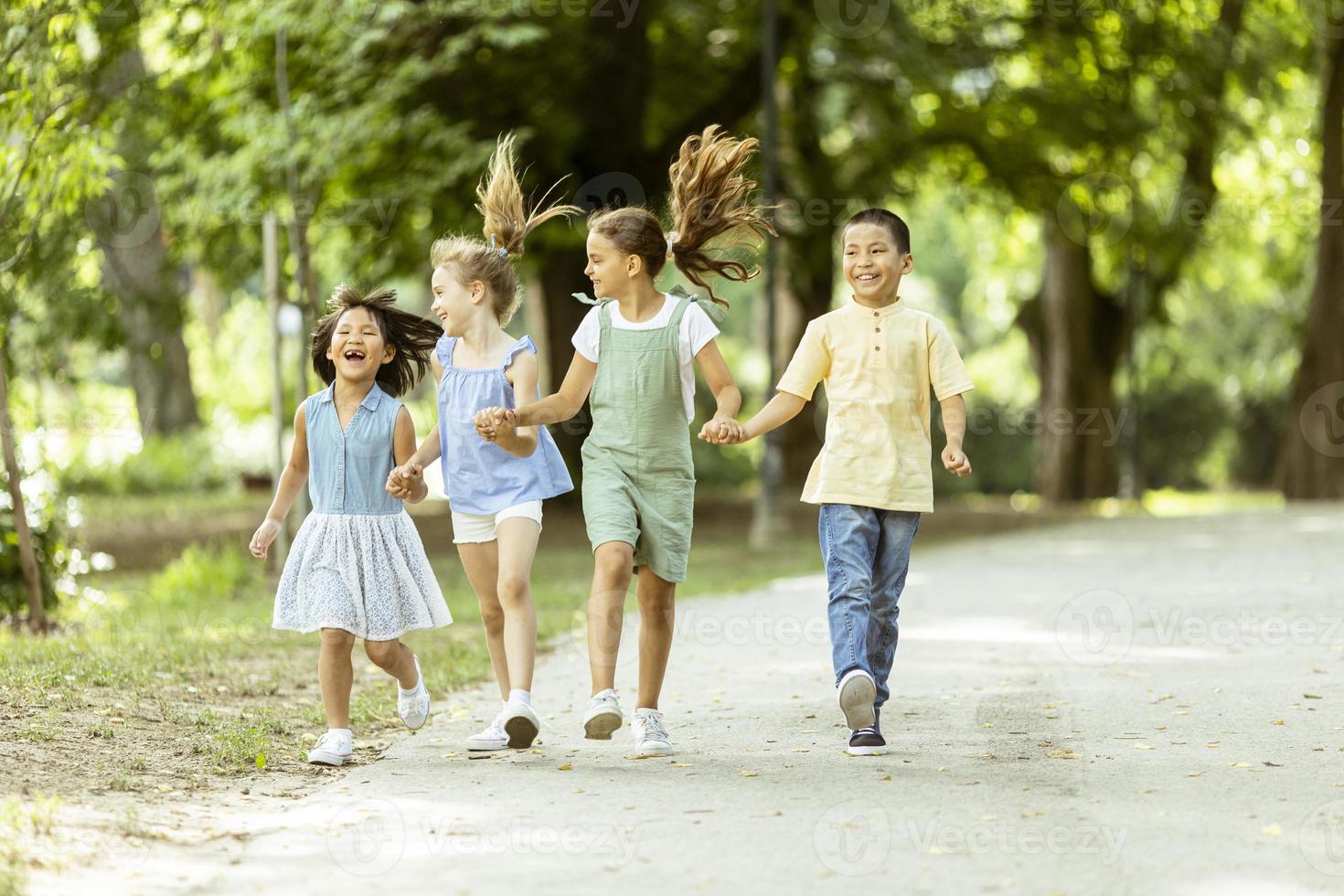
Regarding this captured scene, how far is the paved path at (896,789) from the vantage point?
4.18 meters

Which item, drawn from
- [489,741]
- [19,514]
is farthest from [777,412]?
[19,514]

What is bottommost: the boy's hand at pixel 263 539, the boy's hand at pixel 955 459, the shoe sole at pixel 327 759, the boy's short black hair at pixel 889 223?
the shoe sole at pixel 327 759

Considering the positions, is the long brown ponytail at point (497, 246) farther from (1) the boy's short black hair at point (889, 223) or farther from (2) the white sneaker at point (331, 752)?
(2) the white sneaker at point (331, 752)

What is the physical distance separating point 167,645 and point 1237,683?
5597mm

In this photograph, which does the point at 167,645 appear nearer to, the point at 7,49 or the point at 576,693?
the point at 576,693

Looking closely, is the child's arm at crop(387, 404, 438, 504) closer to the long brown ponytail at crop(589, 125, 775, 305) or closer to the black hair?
the black hair

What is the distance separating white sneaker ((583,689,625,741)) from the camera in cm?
557

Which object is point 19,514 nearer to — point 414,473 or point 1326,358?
point 414,473

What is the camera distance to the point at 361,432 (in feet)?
19.7

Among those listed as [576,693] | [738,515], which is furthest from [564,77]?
[576,693]

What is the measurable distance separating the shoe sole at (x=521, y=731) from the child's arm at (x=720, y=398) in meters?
1.17

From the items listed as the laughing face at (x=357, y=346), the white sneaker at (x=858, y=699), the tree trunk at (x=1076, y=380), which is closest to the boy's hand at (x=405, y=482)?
the laughing face at (x=357, y=346)

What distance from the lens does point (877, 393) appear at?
20.0ft

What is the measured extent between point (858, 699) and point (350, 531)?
6.37 ft
